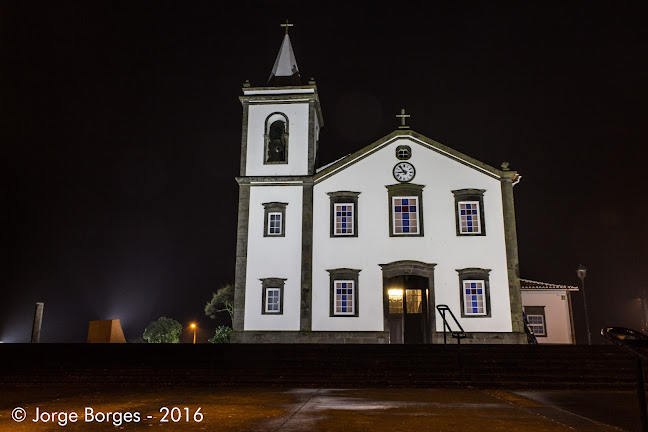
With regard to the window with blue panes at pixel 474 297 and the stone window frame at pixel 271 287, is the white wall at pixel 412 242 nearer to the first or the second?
the window with blue panes at pixel 474 297

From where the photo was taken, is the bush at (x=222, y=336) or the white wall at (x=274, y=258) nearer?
the white wall at (x=274, y=258)

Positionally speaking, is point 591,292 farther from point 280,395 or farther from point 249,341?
point 280,395

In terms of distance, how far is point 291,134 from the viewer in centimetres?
2100

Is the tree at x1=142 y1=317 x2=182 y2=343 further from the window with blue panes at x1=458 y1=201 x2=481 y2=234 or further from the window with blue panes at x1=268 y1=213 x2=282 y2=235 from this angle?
the window with blue panes at x1=458 y1=201 x2=481 y2=234

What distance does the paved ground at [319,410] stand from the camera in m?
5.36

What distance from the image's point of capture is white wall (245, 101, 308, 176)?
20547 mm

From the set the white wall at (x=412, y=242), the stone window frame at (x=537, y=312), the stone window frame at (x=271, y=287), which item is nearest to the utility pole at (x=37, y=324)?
the stone window frame at (x=271, y=287)

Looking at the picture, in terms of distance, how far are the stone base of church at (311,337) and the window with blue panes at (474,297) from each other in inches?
116

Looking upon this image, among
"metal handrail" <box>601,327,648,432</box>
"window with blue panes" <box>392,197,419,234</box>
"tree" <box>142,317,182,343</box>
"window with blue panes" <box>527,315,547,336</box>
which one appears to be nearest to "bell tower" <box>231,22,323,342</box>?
"window with blue panes" <box>392,197,419,234</box>

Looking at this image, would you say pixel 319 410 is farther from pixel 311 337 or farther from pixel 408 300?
pixel 408 300

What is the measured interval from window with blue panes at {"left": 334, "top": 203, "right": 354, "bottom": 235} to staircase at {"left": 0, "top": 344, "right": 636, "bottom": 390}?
Answer: 700 cm

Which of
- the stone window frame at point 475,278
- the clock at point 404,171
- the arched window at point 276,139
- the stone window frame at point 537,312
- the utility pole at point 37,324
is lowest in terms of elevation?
the utility pole at point 37,324

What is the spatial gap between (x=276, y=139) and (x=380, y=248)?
235 inches

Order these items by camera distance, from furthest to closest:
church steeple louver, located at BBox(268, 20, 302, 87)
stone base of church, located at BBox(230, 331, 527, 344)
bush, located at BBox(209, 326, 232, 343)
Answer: bush, located at BBox(209, 326, 232, 343)
church steeple louver, located at BBox(268, 20, 302, 87)
stone base of church, located at BBox(230, 331, 527, 344)
